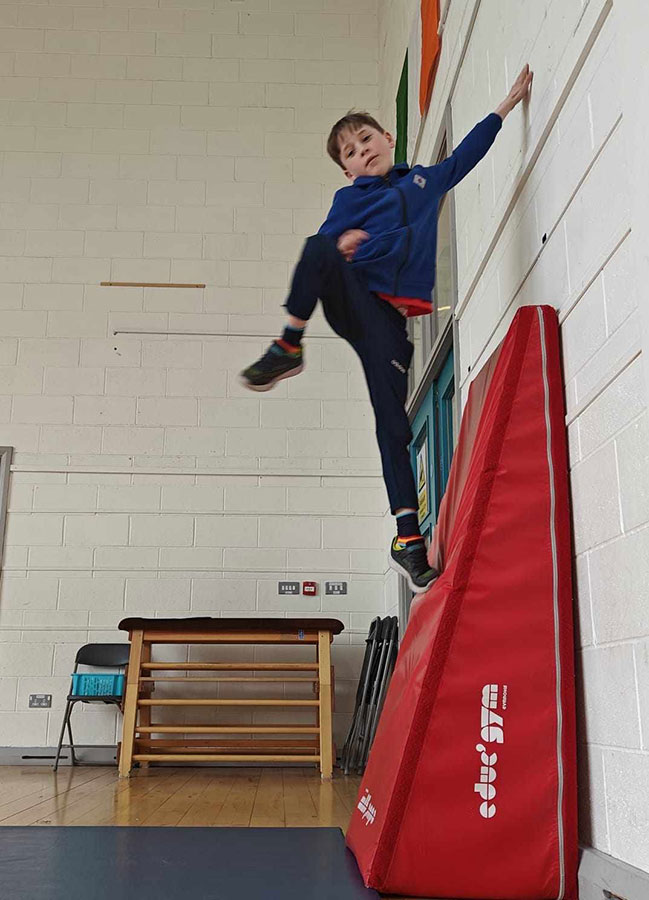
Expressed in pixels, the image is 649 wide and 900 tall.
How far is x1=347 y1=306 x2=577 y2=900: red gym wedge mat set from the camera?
1.91 meters

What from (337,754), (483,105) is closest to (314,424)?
(337,754)

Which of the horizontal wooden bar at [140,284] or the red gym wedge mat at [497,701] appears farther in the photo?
the horizontal wooden bar at [140,284]

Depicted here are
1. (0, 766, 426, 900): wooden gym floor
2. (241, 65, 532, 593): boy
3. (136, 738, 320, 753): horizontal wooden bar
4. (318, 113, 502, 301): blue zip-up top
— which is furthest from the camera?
(136, 738, 320, 753): horizontal wooden bar

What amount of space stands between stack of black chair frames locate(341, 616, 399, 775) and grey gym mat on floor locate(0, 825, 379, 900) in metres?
2.67

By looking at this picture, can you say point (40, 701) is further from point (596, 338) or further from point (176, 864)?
point (596, 338)

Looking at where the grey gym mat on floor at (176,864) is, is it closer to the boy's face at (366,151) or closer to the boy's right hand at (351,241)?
the boy's right hand at (351,241)

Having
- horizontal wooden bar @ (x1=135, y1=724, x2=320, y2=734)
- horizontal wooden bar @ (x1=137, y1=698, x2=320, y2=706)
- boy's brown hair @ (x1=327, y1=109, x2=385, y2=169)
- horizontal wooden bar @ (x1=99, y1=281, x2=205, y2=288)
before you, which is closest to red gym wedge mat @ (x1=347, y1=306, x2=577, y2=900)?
boy's brown hair @ (x1=327, y1=109, x2=385, y2=169)

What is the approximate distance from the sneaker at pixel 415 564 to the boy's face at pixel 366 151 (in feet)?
3.40

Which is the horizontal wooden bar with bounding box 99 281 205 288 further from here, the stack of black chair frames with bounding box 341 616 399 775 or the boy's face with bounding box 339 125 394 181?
the boy's face with bounding box 339 125 394 181

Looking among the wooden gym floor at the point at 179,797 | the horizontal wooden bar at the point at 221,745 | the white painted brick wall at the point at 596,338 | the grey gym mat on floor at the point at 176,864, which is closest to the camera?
the white painted brick wall at the point at 596,338

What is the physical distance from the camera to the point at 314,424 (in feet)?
22.2

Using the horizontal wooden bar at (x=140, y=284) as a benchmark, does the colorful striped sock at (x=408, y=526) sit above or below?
below

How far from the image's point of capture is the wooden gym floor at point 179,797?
123 inches

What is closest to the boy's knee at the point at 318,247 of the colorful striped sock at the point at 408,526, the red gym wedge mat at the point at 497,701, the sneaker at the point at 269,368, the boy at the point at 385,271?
the boy at the point at 385,271
